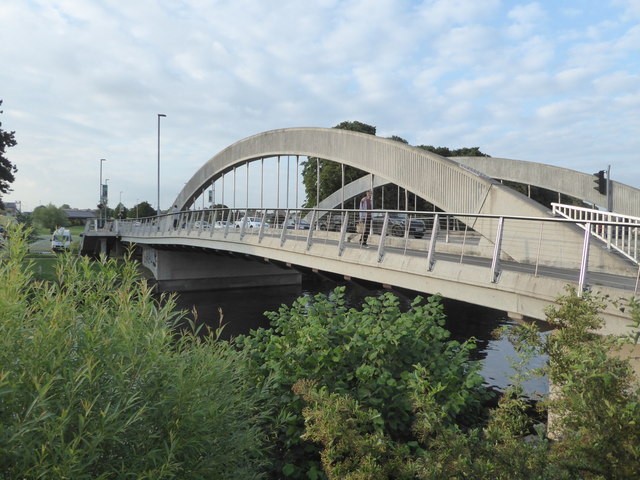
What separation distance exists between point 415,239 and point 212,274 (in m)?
18.8

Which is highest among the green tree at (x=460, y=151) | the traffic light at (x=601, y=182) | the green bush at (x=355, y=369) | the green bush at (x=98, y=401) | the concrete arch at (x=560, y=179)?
the green tree at (x=460, y=151)

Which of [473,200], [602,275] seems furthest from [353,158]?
[602,275]

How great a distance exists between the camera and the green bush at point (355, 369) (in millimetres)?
5240

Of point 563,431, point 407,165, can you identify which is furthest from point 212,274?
point 563,431

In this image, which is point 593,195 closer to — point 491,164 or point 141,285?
point 491,164

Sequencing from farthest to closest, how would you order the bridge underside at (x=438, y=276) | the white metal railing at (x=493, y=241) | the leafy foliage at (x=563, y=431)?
1. the white metal railing at (x=493, y=241)
2. the bridge underside at (x=438, y=276)
3. the leafy foliage at (x=563, y=431)

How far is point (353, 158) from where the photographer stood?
25859 millimetres

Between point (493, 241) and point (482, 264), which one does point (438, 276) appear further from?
point (493, 241)

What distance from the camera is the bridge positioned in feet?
25.1

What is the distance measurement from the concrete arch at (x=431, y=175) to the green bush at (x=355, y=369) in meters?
3.70

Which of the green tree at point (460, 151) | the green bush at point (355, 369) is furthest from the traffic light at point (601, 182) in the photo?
the green tree at point (460, 151)

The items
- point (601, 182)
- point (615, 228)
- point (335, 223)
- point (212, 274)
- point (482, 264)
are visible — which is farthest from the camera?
point (212, 274)

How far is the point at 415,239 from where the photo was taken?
13375mm

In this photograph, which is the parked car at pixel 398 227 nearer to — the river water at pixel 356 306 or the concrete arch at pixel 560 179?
the river water at pixel 356 306
